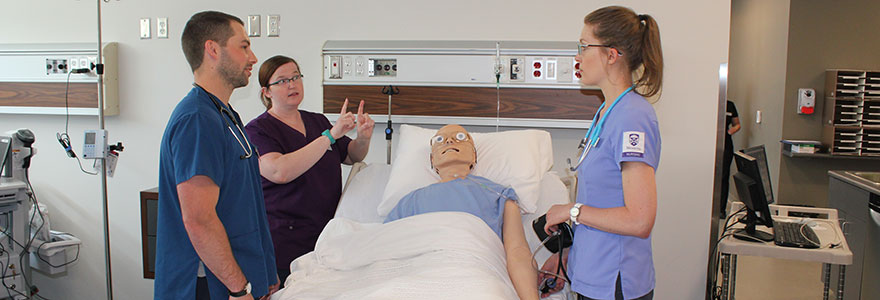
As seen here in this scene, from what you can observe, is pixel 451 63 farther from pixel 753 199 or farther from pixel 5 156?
pixel 5 156

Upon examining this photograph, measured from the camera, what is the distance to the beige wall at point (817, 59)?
191 inches

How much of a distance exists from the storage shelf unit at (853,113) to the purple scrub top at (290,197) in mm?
4595

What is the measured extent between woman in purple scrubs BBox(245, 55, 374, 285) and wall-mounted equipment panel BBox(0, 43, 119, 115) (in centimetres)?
149

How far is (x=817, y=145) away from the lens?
4.95m

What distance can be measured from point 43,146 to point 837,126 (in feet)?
19.6

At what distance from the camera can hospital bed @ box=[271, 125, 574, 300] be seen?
1.46m

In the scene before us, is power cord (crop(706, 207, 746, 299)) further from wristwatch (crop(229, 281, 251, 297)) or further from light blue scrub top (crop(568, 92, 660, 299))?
wristwatch (crop(229, 281, 251, 297))

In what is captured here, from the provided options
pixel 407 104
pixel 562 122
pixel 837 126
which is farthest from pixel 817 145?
pixel 407 104

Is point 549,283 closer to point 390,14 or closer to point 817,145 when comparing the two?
point 390,14

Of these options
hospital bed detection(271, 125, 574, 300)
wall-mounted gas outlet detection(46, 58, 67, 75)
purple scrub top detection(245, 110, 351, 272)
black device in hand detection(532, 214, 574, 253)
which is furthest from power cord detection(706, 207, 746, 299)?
wall-mounted gas outlet detection(46, 58, 67, 75)

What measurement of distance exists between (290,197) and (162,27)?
1.70 m

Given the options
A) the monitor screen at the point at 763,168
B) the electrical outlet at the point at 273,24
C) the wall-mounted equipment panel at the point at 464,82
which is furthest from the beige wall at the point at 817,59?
the electrical outlet at the point at 273,24

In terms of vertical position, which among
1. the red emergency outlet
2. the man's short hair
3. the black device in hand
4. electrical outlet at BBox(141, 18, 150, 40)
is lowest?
the black device in hand

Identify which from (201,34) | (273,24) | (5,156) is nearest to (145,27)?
(273,24)
